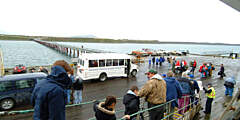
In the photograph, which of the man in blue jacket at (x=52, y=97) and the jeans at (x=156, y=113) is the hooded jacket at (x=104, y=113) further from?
the jeans at (x=156, y=113)

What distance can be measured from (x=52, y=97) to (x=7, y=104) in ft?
23.1

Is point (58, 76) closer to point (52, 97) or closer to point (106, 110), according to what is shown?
point (52, 97)

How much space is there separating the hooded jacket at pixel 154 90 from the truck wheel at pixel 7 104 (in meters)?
6.95

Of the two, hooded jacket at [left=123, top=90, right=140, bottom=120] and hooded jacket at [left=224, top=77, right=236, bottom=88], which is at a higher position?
hooded jacket at [left=123, top=90, right=140, bottom=120]

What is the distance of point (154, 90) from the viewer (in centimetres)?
451

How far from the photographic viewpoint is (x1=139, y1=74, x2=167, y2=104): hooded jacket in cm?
445

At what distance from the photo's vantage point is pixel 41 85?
2271mm

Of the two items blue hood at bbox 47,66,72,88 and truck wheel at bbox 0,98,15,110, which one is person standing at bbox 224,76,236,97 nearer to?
blue hood at bbox 47,66,72,88

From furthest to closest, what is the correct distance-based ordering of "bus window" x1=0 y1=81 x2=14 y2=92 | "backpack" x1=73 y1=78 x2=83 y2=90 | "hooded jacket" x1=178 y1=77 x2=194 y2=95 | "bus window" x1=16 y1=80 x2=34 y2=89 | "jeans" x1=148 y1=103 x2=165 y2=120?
"backpack" x1=73 y1=78 x2=83 y2=90 < "bus window" x1=16 y1=80 x2=34 y2=89 < "bus window" x1=0 y1=81 x2=14 y2=92 < "hooded jacket" x1=178 y1=77 x2=194 y2=95 < "jeans" x1=148 y1=103 x2=165 y2=120

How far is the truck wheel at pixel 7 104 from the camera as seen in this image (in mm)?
7055

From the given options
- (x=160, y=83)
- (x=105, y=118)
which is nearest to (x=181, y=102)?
(x=160, y=83)

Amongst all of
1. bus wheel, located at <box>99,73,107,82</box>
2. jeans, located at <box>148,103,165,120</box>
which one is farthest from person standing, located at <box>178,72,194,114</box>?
bus wheel, located at <box>99,73,107,82</box>

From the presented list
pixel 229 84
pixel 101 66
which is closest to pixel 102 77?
pixel 101 66

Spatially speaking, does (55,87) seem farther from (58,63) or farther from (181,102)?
(181,102)
